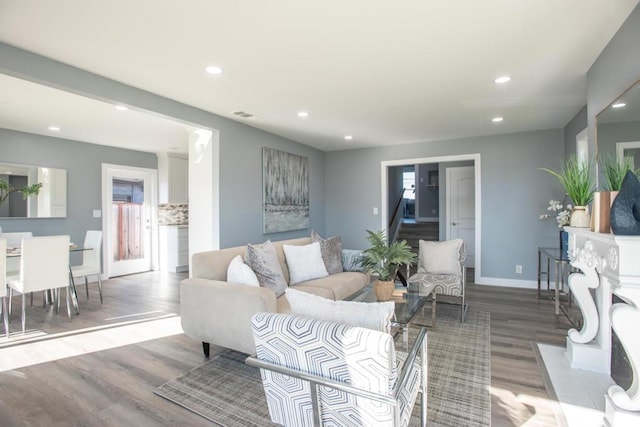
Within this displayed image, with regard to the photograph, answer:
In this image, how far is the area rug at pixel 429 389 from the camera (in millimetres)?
1927

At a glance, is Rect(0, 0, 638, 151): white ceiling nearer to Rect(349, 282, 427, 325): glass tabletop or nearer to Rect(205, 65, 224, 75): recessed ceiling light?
Rect(205, 65, 224, 75): recessed ceiling light

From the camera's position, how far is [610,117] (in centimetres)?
229

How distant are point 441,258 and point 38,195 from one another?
588cm

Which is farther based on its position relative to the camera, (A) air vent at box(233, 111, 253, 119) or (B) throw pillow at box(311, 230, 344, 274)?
(A) air vent at box(233, 111, 253, 119)

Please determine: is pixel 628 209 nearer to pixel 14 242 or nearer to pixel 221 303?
pixel 221 303

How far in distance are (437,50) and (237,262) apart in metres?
2.23

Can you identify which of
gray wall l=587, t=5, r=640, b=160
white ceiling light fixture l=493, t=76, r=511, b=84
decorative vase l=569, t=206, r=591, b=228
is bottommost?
decorative vase l=569, t=206, r=591, b=228

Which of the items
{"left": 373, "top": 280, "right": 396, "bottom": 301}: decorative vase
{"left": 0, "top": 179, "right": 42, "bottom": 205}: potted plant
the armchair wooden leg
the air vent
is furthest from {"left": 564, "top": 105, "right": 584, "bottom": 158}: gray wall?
{"left": 0, "top": 179, "right": 42, "bottom": 205}: potted plant

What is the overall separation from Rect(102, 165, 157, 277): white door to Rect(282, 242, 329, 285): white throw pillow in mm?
4166

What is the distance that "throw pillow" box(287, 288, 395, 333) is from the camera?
1.30 meters

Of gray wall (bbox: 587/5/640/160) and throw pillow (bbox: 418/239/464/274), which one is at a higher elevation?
gray wall (bbox: 587/5/640/160)

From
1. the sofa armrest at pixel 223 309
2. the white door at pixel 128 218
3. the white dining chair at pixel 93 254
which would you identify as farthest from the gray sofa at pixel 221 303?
the white door at pixel 128 218

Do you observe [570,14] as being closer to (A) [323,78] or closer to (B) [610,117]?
(B) [610,117]

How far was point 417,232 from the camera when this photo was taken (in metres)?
8.23
